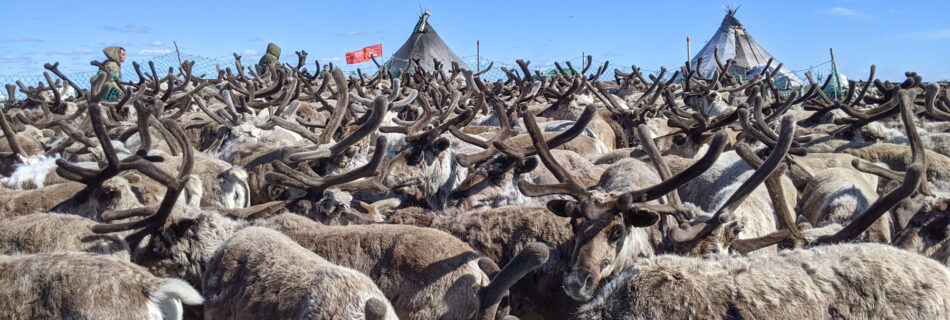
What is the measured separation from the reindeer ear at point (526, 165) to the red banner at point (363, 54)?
23.4 metres

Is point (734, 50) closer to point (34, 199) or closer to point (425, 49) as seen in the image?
point (425, 49)

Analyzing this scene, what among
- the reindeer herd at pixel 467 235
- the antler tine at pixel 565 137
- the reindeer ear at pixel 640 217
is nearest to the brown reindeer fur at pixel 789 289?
the reindeer herd at pixel 467 235

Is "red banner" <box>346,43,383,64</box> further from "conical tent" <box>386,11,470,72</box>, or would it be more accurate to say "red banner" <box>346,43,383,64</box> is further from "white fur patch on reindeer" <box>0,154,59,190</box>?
"white fur patch on reindeer" <box>0,154,59,190</box>

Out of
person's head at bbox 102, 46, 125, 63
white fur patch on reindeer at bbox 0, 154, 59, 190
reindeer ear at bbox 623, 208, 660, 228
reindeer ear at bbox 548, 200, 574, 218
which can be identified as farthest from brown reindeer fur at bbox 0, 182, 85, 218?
person's head at bbox 102, 46, 125, 63

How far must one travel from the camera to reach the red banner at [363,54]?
28094 mm

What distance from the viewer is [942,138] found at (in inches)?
315

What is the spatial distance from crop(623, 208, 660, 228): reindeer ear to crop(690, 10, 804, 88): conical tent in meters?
23.6

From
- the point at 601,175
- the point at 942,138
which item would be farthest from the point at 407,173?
the point at 942,138

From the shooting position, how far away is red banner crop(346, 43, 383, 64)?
28094mm

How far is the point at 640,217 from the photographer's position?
333 centimetres

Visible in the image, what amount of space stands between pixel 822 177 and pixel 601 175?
1.84 meters

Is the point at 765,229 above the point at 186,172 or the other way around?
the other way around

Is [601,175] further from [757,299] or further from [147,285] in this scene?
[147,285]

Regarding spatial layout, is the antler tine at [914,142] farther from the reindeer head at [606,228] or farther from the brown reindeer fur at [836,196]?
the reindeer head at [606,228]
